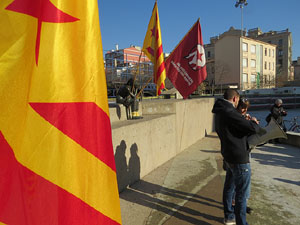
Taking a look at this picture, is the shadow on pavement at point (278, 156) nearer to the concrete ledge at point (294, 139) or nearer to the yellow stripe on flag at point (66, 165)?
the concrete ledge at point (294, 139)

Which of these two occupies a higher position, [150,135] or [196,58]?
[196,58]

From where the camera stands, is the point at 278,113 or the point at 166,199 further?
the point at 278,113

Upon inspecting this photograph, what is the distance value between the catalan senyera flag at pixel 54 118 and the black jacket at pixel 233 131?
1.67 metres

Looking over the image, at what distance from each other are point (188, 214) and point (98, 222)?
2.41m

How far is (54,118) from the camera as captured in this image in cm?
113

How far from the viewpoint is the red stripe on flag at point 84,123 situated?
112 centimetres

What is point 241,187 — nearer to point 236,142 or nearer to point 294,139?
point 236,142

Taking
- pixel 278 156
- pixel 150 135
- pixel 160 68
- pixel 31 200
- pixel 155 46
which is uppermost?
pixel 155 46

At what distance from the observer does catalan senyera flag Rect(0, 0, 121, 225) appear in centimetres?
104

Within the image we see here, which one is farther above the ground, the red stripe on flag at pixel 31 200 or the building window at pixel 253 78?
the building window at pixel 253 78

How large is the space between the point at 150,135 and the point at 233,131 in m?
2.68

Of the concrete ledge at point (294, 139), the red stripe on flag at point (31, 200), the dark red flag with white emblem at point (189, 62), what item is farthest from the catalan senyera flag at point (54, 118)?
the concrete ledge at point (294, 139)

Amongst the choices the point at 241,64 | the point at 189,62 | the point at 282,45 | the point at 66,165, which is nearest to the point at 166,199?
the point at 66,165

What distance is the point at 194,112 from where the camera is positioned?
812 centimetres
